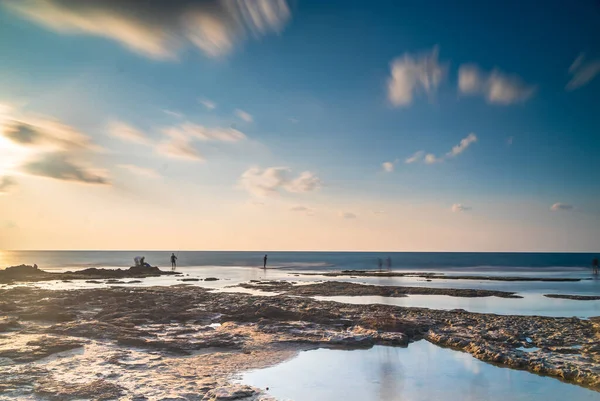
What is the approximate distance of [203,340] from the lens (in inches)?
640

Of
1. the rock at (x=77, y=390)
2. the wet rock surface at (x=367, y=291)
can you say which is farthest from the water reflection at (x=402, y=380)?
the wet rock surface at (x=367, y=291)

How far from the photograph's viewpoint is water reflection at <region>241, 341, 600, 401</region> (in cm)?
1073

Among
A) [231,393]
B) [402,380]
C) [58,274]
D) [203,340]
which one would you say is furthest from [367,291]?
[58,274]

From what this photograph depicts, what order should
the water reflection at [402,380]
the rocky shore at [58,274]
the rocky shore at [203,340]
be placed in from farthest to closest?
the rocky shore at [58,274] → the rocky shore at [203,340] → the water reflection at [402,380]

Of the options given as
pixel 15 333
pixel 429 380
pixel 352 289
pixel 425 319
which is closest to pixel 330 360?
pixel 429 380

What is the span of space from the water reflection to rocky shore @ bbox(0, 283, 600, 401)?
80cm

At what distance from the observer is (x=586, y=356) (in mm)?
14156

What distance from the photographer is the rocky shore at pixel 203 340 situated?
11008 mm

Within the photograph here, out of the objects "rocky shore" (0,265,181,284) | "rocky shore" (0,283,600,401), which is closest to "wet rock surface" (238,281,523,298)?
"rocky shore" (0,283,600,401)

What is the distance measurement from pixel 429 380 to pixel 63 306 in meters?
22.2

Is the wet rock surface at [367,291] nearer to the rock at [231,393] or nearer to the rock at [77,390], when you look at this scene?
the rock at [231,393]

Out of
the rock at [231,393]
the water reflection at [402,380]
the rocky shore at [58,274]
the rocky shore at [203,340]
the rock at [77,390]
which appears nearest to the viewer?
the rock at [77,390]

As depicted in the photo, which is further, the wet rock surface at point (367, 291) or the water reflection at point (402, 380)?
the wet rock surface at point (367, 291)

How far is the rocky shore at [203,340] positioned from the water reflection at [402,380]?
0.80 meters
